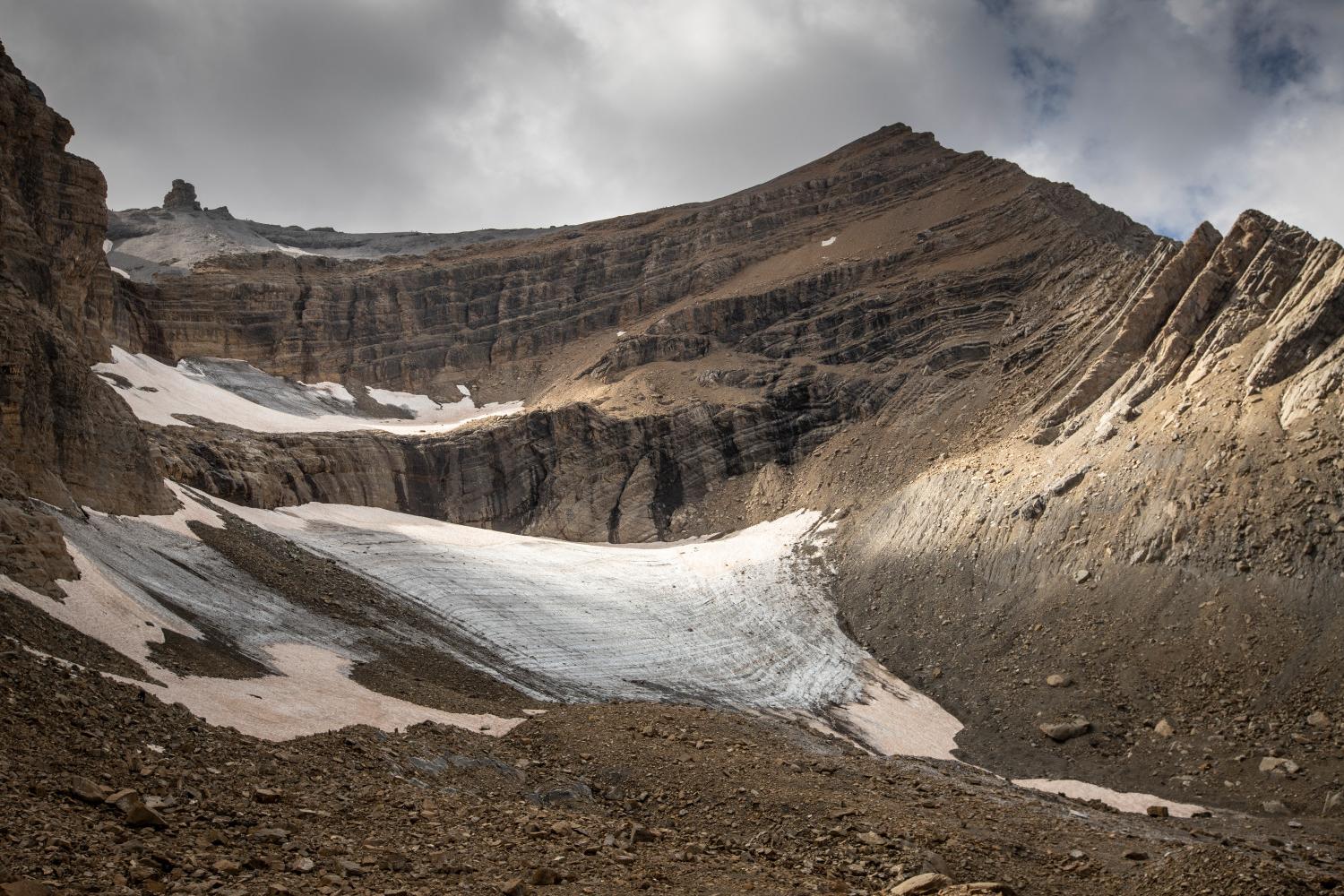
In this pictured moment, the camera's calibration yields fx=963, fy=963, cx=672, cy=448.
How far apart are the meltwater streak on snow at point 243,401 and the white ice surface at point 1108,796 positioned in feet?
131

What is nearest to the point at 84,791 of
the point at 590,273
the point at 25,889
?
the point at 25,889

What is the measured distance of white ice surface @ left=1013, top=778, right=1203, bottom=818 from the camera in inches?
914

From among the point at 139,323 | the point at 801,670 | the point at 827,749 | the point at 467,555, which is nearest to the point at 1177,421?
the point at 801,670

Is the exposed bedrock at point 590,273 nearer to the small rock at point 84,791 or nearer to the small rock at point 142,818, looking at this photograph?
the small rock at point 84,791

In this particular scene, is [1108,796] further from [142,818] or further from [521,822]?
[142,818]

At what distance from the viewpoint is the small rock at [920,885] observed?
12117 millimetres

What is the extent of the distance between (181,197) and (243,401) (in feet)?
169

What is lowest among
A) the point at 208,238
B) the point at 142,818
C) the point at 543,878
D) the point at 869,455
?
the point at 543,878

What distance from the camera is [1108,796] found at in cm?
2441

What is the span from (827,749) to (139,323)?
59701mm

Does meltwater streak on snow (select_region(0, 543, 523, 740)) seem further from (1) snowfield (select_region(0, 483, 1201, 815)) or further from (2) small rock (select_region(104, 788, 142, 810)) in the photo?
(2) small rock (select_region(104, 788, 142, 810))

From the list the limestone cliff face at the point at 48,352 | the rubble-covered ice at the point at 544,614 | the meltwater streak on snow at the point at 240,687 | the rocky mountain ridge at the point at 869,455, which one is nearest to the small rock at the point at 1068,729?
the rocky mountain ridge at the point at 869,455

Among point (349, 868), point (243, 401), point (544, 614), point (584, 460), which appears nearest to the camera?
point (349, 868)

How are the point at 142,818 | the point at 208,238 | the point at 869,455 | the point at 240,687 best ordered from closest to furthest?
the point at 142,818
the point at 240,687
the point at 869,455
the point at 208,238
